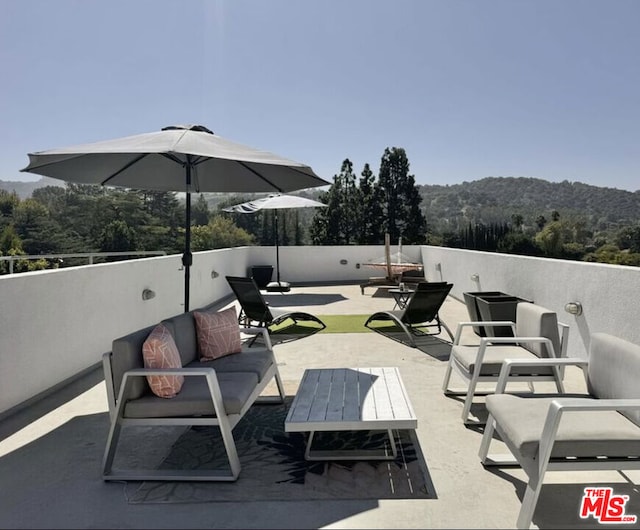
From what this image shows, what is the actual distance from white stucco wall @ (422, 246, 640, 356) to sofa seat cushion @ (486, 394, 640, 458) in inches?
73.7

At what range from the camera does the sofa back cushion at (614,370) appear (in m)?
2.32

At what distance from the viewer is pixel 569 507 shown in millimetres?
2299

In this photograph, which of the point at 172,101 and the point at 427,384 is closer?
the point at 427,384

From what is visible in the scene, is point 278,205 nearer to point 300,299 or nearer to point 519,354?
point 300,299

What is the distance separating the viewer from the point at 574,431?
215 centimetres

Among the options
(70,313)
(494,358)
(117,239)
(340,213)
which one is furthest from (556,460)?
(117,239)

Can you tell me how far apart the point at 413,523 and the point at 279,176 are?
3.49 meters

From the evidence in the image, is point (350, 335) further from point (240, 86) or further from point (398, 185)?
point (398, 185)

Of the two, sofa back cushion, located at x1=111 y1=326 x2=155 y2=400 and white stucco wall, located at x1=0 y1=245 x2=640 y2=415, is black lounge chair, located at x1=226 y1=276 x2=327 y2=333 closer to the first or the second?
white stucco wall, located at x1=0 y1=245 x2=640 y2=415

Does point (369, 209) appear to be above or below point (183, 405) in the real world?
above

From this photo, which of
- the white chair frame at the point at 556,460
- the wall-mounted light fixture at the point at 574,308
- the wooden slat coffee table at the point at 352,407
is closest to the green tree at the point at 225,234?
the wall-mounted light fixture at the point at 574,308

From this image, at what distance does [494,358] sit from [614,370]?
1.14m

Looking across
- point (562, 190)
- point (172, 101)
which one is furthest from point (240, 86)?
point (562, 190)

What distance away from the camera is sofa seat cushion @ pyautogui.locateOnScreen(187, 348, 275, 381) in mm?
3361
